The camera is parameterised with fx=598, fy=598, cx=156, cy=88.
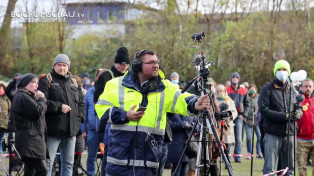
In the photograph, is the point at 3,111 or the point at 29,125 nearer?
the point at 29,125

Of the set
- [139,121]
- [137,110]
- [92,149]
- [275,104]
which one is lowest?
[92,149]

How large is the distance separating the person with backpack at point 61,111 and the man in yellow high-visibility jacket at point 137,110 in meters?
3.23

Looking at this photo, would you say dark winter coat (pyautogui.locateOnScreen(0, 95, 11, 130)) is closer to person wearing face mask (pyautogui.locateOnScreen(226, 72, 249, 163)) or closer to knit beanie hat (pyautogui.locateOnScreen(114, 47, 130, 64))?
person wearing face mask (pyautogui.locateOnScreen(226, 72, 249, 163))

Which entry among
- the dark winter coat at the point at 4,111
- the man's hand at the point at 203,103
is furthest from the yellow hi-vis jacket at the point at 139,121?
the dark winter coat at the point at 4,111

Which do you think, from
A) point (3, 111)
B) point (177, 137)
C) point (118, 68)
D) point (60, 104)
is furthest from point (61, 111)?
point (3, 111)

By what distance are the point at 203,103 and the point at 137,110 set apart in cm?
66

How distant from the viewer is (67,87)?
31.4 ft

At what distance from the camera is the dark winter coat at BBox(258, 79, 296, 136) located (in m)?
9.91

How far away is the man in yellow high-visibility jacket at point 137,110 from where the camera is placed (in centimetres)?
605

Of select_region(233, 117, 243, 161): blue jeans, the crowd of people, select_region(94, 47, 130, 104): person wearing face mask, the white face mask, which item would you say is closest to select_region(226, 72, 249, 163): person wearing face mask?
select_region(233, 117, 243, 161): blue jeans

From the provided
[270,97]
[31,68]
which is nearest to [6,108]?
[270,97]

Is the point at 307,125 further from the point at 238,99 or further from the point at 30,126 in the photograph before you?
the point at 238,99

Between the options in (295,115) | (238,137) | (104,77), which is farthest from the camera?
(238,137)

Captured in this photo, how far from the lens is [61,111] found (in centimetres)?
931
